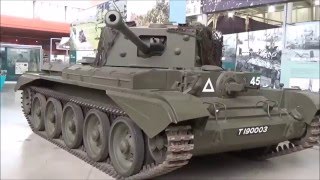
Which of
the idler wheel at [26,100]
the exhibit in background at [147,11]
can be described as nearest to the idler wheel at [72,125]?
the idler wheel at [26,100]

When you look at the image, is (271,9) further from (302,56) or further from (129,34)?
(129,34)

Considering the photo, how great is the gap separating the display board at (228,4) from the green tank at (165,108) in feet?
7.24

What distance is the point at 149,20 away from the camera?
32.4 ft

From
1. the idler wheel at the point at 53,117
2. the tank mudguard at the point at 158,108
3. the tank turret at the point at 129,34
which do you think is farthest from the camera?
the idler wheel at the point at 53,117

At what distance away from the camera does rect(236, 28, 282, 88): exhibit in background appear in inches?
299

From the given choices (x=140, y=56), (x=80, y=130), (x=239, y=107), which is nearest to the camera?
(x=239, y=107)

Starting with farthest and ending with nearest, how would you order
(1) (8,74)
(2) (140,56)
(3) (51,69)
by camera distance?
(3) (51,69)
(2) (140,56)
(1) (8,74)

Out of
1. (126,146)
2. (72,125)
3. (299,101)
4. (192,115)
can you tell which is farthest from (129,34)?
(299,101)

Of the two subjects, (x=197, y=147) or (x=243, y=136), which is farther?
(x=243, y=136)

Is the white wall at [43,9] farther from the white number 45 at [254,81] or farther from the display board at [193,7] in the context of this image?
the display board at [193,7]

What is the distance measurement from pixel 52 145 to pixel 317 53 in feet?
15.7

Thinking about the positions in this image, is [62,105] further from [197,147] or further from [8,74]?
[197,147]

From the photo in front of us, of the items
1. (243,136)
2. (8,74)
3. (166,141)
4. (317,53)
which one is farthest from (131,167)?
(317,53)

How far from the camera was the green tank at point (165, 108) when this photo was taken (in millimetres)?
3947
